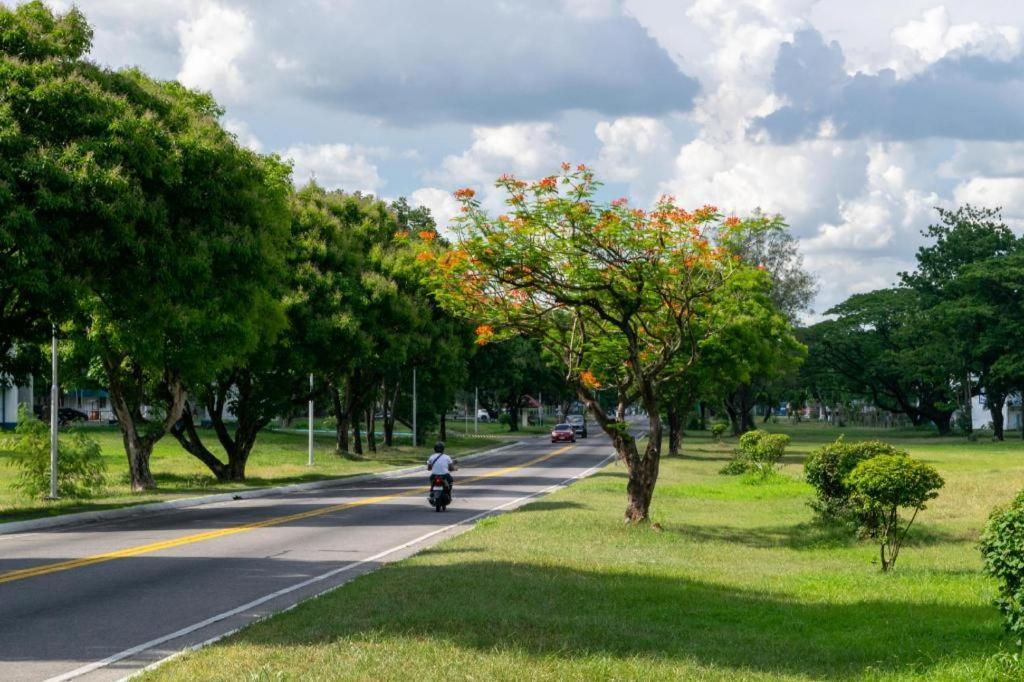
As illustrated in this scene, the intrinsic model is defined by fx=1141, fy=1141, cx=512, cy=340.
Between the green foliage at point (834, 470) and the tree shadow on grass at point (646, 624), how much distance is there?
8.45 metres

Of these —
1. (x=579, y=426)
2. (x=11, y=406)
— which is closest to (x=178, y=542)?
(x=11, y=406)

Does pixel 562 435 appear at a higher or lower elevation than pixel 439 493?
higher

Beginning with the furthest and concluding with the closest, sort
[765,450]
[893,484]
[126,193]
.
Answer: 1. [765,450]
2. [126,193]
3. [893,484]

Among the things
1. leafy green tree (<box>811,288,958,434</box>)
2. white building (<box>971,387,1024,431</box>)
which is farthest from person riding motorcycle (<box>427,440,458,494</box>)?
white building (<box>971,387,1024,431</box>)

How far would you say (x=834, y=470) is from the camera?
2169 centimetres

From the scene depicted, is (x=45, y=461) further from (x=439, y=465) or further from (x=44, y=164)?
(x=44, y=164)

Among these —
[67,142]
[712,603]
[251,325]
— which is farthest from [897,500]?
[251,325]

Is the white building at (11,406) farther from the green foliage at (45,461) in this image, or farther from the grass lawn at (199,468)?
the green foliage at (45,461)

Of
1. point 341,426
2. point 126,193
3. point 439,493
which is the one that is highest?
point 126,193

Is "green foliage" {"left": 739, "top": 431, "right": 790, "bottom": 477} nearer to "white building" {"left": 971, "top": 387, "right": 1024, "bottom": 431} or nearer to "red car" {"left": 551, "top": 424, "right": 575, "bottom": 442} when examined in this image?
"red car" {"left": 551, "top": 424, "right": 575, "bottom": 442}

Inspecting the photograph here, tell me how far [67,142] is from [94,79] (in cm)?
263

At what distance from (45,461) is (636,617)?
21.9m

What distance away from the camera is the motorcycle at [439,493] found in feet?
87.5

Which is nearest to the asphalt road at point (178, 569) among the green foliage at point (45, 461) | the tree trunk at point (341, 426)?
the green foliage at point (45, 461)
